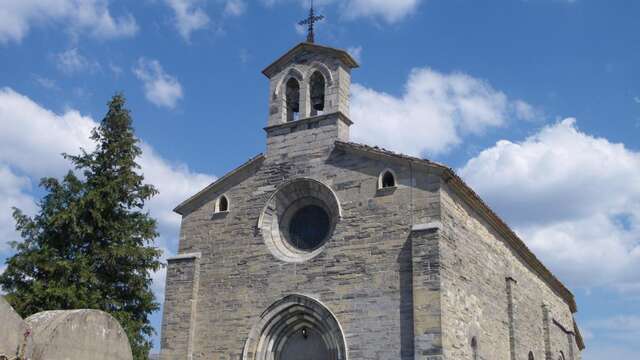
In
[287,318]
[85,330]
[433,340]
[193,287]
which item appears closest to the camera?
[85,330]

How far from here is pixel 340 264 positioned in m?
16.5

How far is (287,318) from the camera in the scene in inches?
670

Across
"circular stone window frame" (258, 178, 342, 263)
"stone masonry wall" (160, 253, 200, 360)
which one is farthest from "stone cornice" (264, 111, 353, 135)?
"stone masonry wall" (160, 253, 200, 360)

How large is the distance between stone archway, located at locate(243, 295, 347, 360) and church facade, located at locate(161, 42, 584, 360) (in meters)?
0.03

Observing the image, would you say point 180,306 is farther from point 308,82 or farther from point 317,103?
point 308,82

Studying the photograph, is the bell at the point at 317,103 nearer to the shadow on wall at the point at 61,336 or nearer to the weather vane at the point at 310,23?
the weather vane at the point at 310,23

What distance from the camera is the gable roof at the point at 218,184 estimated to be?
1878cm

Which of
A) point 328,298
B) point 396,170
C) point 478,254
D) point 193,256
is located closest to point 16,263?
point 193,256

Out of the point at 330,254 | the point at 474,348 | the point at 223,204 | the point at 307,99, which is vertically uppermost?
the point at 307,99

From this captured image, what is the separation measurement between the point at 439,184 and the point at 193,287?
23.7ft

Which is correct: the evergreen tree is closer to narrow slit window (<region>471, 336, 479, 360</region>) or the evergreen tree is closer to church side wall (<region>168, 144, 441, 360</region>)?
church side wall (<region>168, 144, 441, 360</region>)

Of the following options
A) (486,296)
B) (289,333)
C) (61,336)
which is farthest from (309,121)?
(61,336)

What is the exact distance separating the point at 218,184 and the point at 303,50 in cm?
444

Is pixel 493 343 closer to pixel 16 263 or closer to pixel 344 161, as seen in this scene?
pixel 344 161
